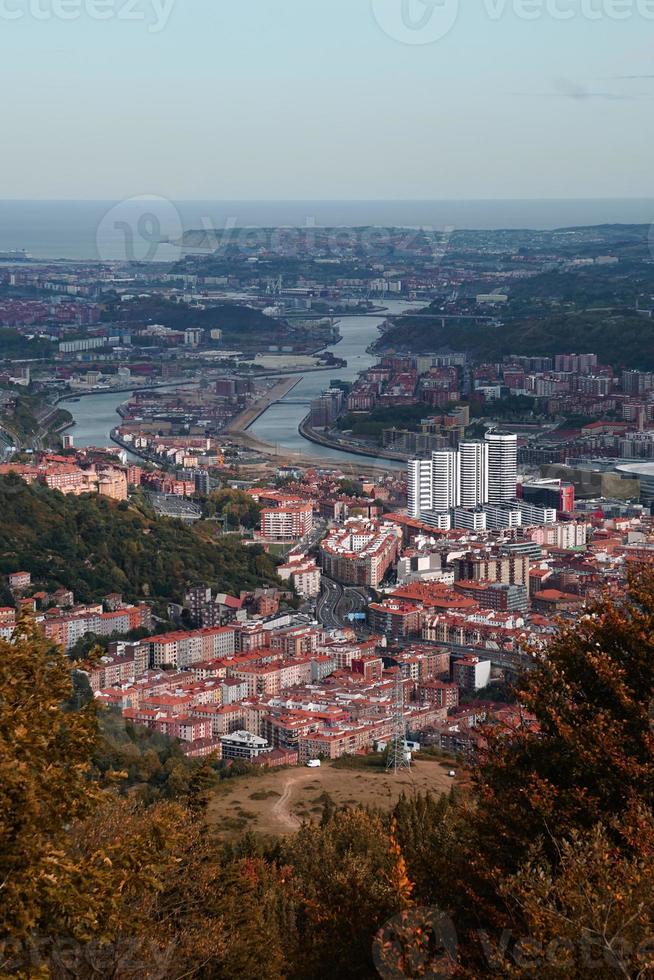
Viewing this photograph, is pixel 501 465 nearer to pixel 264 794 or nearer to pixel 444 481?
pixel 444 481

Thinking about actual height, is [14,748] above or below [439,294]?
above

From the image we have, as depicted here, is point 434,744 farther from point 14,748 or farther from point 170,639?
point 14,748

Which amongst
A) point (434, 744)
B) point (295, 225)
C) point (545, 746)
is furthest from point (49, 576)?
point (295, 225)

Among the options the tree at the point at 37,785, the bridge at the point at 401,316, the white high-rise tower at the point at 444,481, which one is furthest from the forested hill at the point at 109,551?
the bridge at the point at 401,316

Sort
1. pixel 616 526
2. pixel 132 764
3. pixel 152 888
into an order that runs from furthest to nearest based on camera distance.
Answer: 1. pixel 616 526
2. pixel 132 764
3. pixel 152 888

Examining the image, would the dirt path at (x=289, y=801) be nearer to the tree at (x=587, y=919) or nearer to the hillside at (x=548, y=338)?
the tree at (x=587, y=919)

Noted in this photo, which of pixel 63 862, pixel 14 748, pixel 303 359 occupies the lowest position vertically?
pixel 303 359

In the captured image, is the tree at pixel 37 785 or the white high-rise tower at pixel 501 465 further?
the white high-rise tower at pixel 501 465
